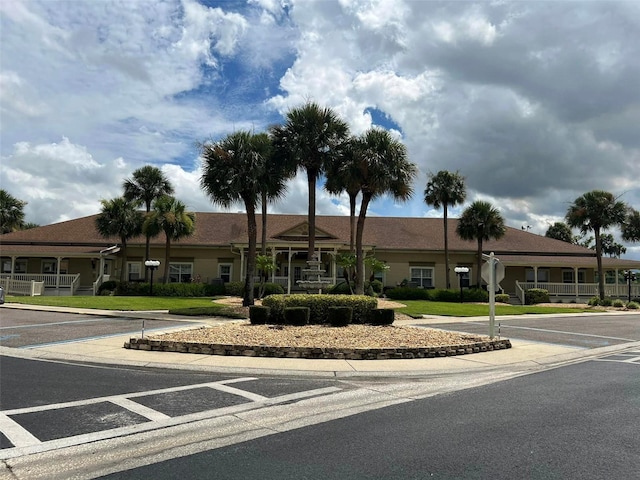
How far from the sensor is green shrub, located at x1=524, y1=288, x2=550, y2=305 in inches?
1451

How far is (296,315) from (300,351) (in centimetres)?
433

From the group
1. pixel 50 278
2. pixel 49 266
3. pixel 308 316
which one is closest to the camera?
pixel 308 316

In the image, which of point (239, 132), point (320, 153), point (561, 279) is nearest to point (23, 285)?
point (239, 132)

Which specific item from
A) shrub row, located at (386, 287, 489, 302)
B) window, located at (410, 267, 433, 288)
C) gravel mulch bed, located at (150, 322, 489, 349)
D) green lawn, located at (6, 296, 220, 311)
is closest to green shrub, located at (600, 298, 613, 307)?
shrub row, located at (386, 287, 489, 302)

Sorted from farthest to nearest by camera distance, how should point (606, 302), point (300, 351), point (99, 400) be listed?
1. point (606, 302)
2. point (300, 351)
3. point (99, 400)

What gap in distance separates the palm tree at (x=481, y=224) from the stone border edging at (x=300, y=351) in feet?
89.3

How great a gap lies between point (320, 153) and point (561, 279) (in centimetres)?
2669

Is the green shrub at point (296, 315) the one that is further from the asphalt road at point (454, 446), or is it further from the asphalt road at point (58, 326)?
the asphalt road at point (454, 446)

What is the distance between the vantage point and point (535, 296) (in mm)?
36844

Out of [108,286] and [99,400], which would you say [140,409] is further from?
[108,286]

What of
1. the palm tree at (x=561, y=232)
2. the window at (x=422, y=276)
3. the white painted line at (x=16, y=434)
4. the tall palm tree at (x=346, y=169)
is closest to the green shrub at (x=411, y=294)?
the window at (x=422, y=276)

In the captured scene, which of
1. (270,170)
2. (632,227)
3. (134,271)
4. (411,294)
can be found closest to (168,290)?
(134,271)

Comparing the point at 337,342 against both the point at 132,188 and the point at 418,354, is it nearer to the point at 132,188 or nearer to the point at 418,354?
the point at 418,354

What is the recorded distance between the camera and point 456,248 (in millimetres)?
40125
